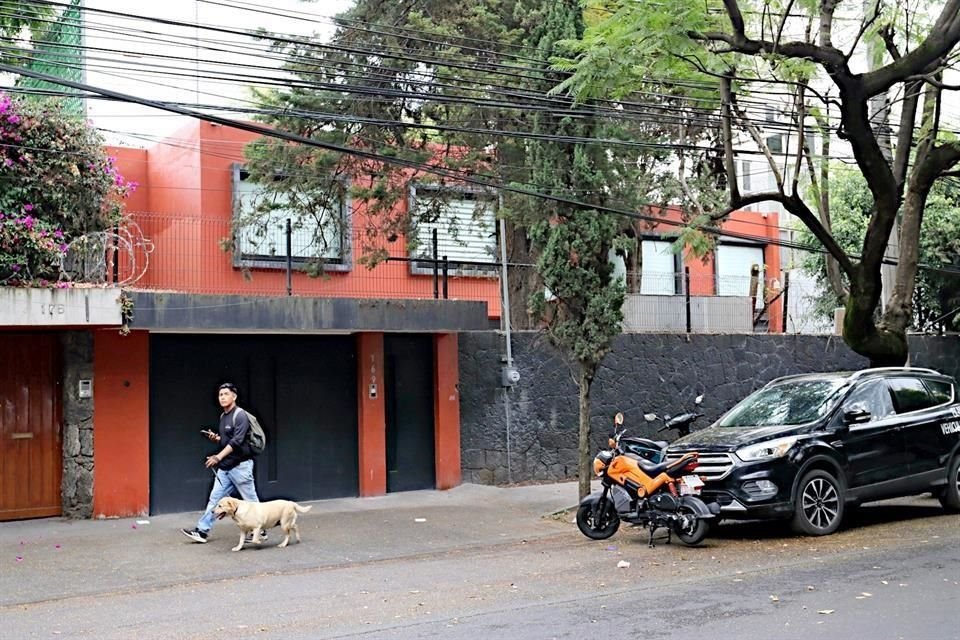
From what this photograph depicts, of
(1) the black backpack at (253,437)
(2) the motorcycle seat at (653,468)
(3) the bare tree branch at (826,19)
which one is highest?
(3) the bare tree branch at (826,19)

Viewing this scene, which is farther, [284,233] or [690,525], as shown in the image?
[284,233]

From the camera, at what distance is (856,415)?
463 inches

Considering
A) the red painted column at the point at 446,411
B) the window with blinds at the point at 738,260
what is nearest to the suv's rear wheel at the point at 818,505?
the red painted column at the point at 446,411

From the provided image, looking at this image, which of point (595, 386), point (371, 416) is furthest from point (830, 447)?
point (371, 416)

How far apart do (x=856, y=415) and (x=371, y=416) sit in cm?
699

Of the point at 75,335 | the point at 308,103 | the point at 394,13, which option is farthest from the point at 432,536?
the point at 394,13

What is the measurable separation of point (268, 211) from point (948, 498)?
1119 cm

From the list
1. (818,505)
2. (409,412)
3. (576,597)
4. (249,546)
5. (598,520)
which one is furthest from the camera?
(409,412)

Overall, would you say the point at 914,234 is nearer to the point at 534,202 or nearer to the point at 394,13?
the point at 534,202

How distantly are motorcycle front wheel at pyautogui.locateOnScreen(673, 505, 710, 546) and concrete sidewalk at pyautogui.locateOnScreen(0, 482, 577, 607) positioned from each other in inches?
90.3

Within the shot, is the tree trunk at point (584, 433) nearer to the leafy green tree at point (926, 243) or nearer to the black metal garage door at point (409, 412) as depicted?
the black metal garage door at point (409, 412)

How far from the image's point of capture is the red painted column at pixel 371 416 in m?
15.2

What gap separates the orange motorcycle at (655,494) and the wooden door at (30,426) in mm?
7111

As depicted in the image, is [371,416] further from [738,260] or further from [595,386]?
[738,260]
